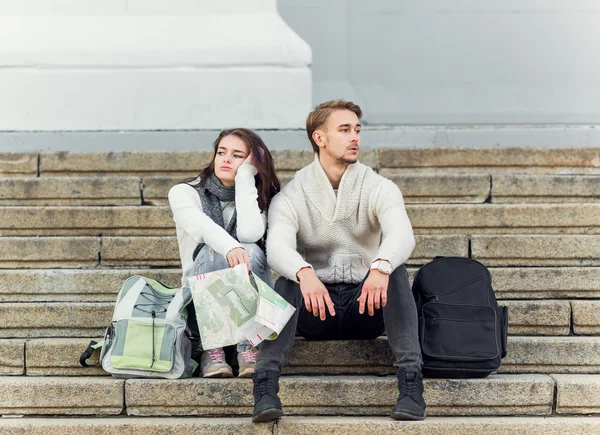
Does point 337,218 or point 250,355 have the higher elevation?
point 337,218

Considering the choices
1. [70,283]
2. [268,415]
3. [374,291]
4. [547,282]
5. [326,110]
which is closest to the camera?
[268,415]

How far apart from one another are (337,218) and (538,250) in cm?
137

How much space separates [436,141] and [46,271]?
2.91 meters

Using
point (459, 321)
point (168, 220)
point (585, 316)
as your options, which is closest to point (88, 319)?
point (168, 220)

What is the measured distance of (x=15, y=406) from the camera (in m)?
3.92

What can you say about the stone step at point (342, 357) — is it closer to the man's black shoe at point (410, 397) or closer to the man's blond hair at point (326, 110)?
the man's black shoe at point (410, 397)

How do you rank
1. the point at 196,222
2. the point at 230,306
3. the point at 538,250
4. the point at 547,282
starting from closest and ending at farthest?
the point at 230,306, the point at 196,222, the point at 547,282, the point at 538,250

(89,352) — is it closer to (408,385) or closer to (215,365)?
(215,365)

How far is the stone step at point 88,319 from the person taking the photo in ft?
14.4

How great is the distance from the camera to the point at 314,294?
3701 mm

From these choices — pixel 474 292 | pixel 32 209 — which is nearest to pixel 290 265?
pixel 474 292

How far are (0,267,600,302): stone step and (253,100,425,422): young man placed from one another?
818 millimetres

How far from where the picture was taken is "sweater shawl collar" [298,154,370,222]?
4.08 m

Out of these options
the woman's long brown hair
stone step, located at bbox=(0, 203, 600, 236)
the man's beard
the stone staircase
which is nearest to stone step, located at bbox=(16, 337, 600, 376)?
the stone staircase
